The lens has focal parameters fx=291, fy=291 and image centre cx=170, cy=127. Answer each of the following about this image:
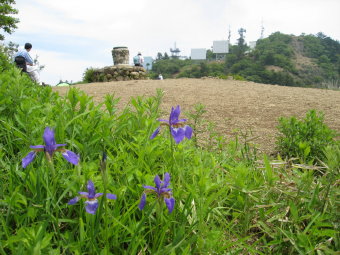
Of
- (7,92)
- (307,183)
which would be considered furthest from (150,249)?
(7,92)

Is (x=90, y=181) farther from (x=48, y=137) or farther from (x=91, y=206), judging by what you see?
(x=48, y=137)

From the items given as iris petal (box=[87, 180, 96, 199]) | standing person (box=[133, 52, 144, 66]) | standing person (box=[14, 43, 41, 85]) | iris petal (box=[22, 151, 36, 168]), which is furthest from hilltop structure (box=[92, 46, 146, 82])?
iris petal (box=[87, 180, 96, 199])

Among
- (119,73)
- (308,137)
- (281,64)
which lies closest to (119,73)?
(119,73)

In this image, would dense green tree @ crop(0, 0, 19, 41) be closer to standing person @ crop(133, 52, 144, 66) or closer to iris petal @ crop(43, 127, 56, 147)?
standing person @ crop(133, 52, 144, 66)

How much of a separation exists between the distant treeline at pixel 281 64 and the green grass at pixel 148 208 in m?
52.5

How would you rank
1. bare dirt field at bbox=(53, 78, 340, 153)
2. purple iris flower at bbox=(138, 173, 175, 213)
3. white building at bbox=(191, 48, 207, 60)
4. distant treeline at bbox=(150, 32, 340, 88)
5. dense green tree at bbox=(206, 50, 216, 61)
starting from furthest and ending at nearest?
dense green tree at bbox=(206, 50, 216, 61) → white building at bbox=(191, 48, 207, 60) → distant treeline at bbox=(150, 32, 340, 88) → bare dirt field at bbox=(53, 78, 340, 153) → purple iris flower at bbox=(138, 173, 175, 213)

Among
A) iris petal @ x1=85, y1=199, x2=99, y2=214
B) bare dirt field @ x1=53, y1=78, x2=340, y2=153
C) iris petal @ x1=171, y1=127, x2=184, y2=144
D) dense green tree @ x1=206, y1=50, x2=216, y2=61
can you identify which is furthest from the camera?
dense green tree @ x1=206, y1=50, x2=216, y2=61

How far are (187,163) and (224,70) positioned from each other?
62881mm

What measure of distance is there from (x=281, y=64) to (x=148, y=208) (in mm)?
65310

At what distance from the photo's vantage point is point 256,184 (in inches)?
79.3

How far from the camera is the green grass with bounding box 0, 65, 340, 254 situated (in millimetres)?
1358

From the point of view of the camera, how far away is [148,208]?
5.09 feet

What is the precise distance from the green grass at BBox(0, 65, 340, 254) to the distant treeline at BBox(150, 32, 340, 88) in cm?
5252

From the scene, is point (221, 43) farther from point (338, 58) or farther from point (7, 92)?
point (7, 92)
